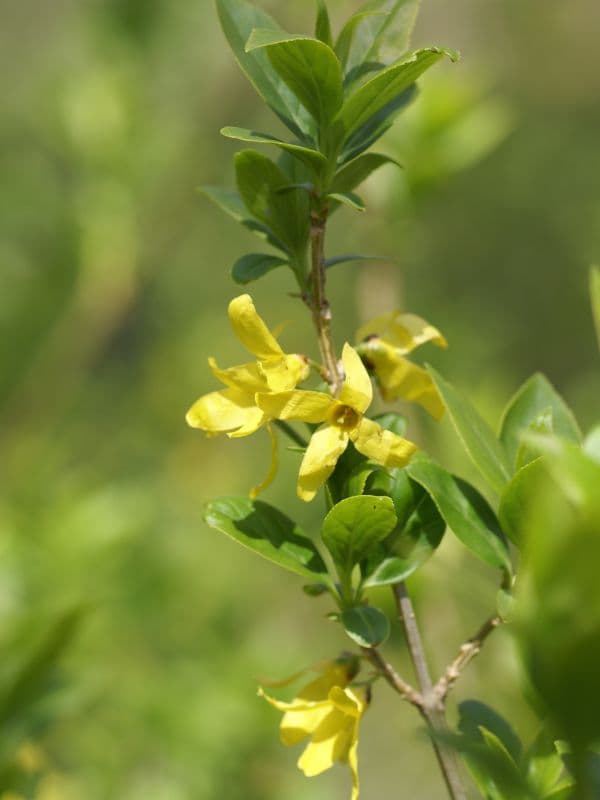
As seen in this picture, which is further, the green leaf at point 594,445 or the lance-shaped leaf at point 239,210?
the lance-shaped leaf at point 239,210

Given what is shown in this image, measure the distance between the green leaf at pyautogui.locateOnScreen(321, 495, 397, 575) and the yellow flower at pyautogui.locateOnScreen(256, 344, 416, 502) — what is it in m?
0.02

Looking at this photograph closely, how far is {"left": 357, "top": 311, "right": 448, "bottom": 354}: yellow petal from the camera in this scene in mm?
620

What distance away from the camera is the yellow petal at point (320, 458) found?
0.53 metres

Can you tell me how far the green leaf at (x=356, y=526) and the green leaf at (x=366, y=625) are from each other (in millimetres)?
28

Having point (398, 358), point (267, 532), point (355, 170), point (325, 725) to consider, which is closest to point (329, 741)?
point (325, 725)

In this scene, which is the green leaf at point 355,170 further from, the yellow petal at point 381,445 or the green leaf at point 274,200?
the yellow petal at point 381,445

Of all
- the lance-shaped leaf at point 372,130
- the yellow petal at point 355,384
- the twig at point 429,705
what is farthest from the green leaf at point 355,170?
the twig at point 429,705

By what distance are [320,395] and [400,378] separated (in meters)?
0.10

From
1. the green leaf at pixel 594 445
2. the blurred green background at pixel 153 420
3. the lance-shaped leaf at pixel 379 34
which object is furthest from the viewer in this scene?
the blurred green background at pixel 153 420

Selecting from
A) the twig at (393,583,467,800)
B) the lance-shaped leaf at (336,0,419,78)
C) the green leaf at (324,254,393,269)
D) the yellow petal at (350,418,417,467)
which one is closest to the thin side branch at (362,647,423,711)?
the twig at (393,583,467,800)

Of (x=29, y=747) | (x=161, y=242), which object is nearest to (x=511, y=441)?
(x=29, y=747)

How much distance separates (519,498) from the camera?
527 millimetres

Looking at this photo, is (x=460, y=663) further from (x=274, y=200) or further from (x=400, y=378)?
(x=274, y=200)

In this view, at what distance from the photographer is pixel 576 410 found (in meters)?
1.78
